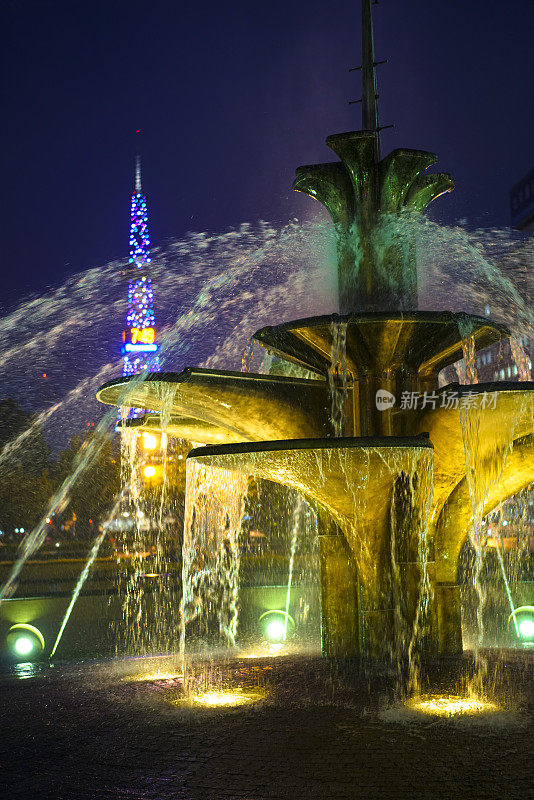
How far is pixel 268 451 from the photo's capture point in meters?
7.79

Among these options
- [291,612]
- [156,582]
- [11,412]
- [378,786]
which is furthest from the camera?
[11,412]

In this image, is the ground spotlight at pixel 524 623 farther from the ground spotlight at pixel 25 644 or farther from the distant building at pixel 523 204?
the distant building at pixel 523 204

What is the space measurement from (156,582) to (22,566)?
11.0ft

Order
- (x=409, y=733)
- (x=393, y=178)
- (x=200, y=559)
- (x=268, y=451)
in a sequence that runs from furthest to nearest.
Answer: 1. (x=200, y=559)
2. (x=393, y=178)
3. (x=268, y=451)
4. (x=409, y=733)

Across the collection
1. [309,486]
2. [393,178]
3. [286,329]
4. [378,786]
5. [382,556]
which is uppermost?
[393,178]

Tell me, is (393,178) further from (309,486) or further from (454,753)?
(454,753)

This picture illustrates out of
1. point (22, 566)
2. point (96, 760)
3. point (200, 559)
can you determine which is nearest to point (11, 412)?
point (200, 559)

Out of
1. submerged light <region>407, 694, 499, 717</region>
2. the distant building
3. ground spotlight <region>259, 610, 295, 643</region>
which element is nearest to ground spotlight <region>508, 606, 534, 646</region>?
ground spotlight <region>259, 610, 295, 643</region>

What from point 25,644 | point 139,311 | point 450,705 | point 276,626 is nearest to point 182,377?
point 450,705

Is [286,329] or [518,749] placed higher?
[286,329]

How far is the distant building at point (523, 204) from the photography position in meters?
67.4

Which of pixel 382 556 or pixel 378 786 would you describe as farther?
pixel 382 556

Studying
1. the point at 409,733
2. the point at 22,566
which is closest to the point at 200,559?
the point at 22,566

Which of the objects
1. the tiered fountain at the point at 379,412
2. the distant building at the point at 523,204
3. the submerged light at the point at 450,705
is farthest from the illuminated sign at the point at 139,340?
the submerged light at the point at 450,705
